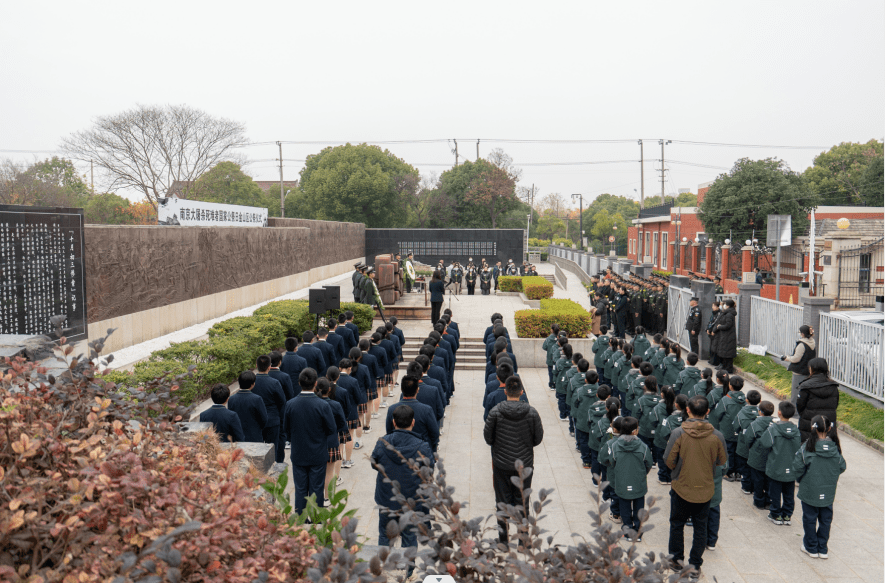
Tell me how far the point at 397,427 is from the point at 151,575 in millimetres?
3554

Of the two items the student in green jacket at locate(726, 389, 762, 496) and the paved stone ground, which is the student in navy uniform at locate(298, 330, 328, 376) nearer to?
the paved stone ground

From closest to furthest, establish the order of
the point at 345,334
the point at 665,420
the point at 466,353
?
the point at 665,420, the point at 345,334, the point at 466,353

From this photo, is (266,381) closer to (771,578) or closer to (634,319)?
(771,578)

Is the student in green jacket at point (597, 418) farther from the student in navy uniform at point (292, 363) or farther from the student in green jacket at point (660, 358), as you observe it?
the student in navy uniform at point (292, 363)

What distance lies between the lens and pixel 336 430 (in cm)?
662

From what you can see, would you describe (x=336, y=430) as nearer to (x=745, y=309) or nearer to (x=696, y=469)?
(x=696, y=469)

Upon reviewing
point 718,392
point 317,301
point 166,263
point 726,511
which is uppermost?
point 166,263

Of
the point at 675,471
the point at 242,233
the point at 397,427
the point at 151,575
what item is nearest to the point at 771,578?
the point at 675,471

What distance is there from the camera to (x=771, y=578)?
5484 mm

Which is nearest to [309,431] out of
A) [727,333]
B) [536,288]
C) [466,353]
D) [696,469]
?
[696,469]

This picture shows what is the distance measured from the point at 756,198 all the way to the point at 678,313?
17.4 metres

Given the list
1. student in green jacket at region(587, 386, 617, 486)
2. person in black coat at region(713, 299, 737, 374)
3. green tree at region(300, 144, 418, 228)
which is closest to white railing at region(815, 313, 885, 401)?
person in black coat at region(713, 299, 737, 374)

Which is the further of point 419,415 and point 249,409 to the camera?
point 249,409

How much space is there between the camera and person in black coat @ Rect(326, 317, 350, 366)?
10.8 m
